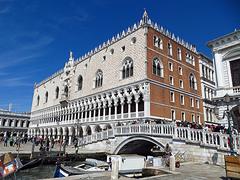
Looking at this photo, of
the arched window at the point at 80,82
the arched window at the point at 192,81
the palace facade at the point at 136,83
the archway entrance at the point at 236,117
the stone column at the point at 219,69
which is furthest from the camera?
the arched window at the point at 80,82

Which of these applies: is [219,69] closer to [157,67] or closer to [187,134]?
[157,67]

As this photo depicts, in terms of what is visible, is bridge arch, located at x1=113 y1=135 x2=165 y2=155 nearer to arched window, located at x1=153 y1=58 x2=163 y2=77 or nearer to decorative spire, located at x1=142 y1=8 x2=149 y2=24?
arched window, located at x1=153 y1=58 x2=163 y2=77

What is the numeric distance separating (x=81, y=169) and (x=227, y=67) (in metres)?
13.9

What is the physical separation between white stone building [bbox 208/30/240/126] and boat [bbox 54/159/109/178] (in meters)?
10.1

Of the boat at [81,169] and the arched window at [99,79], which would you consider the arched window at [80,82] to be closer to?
the arched window at [99,79]

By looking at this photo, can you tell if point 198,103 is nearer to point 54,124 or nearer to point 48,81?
point 54,124

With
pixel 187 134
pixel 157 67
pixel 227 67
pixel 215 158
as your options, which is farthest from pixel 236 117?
pixel 157 67

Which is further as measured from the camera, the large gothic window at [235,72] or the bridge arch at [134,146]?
the large gothic window at [235,72]

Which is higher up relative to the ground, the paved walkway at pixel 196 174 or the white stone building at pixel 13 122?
the white stone building at pixel 13 122

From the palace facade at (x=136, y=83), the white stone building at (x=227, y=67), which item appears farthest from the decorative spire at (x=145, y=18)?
the white stone building at (x=227, y=67)

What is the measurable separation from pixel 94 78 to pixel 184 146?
62.9ft

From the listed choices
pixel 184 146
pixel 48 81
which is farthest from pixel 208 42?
pixel 48 81

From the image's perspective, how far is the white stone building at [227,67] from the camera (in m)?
15.6

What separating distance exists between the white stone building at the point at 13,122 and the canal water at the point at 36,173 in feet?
151
